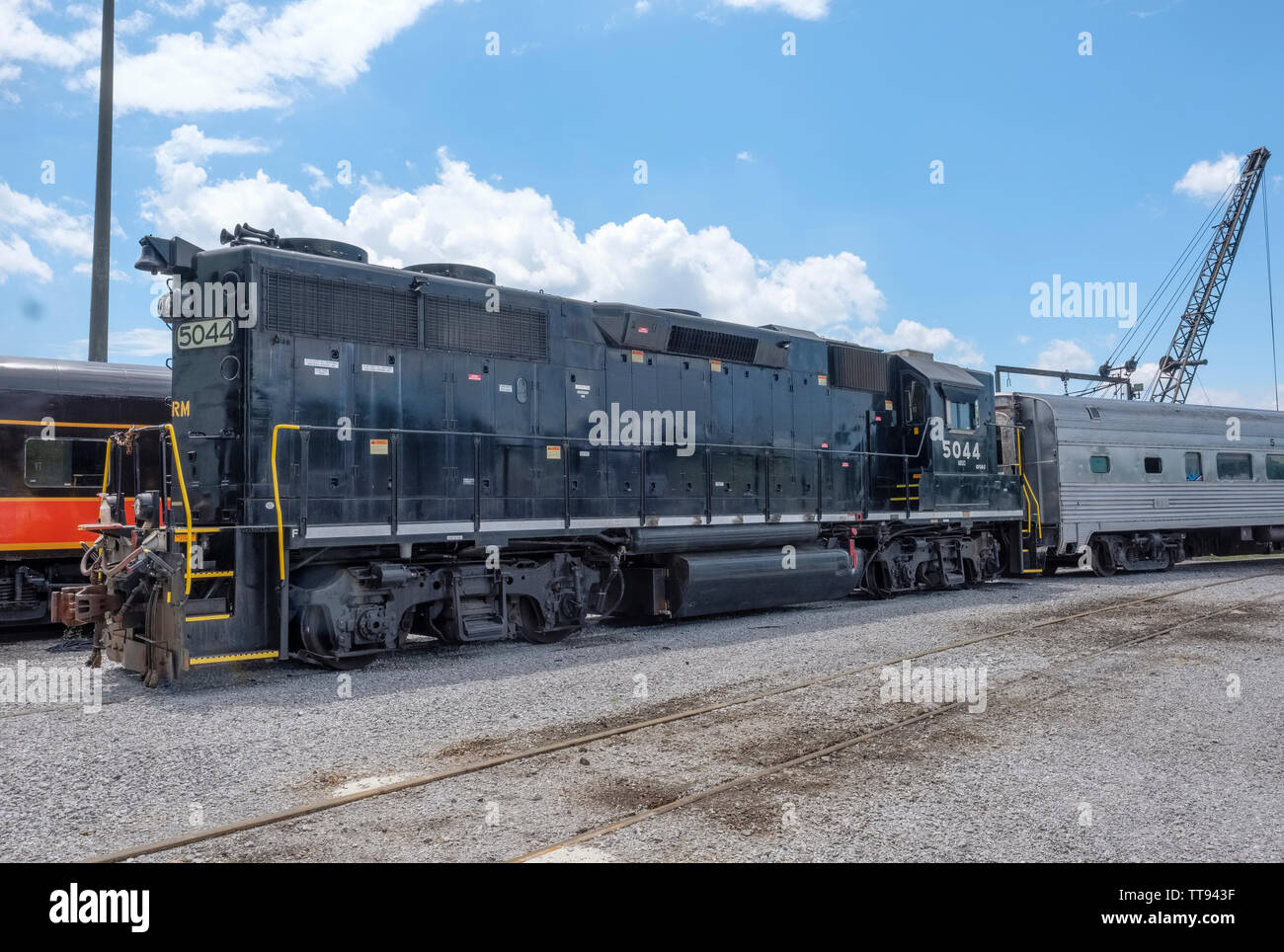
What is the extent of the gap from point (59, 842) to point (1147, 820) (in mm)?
5221

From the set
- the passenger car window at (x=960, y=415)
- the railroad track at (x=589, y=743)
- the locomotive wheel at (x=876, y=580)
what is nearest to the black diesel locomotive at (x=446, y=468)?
the locomotive wheel at (x=876, y=580)

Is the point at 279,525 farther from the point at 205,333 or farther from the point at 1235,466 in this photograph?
the point at 1235,466

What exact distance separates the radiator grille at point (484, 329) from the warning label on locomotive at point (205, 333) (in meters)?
1.90

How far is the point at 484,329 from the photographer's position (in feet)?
32.6

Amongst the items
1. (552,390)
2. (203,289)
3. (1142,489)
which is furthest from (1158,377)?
(203,289)

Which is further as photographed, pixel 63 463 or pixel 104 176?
pixel 104 176

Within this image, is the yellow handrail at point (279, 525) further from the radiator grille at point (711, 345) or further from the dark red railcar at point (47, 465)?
the radiator grille at point (711, 345)

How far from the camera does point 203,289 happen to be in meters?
8.52

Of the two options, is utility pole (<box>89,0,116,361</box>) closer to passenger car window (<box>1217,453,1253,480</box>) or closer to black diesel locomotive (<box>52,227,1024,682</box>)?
black diesel locomotive (<box>52,227,1024,682</box>)

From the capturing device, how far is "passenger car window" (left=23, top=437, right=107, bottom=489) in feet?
37.1

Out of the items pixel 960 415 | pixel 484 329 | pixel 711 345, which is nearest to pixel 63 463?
pixel 484 329

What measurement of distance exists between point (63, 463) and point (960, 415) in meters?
13.6

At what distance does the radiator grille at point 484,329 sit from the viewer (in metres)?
9.52
